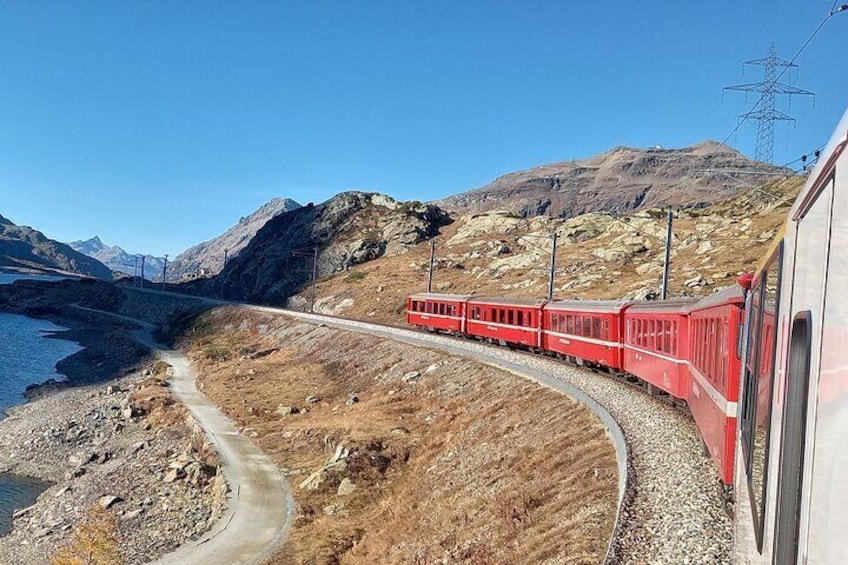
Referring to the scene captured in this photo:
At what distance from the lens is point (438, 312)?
52469 millimetres

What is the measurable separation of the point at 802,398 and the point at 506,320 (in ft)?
122

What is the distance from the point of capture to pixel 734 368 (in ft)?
36.3

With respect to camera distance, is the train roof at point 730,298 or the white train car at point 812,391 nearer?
the white train car at point 812,391

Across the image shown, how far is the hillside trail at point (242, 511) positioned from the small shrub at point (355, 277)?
6516cm

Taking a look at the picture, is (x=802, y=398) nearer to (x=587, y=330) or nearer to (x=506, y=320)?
(x=587, y=330)

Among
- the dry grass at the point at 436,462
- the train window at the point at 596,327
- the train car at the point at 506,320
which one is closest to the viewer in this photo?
the dry grass at the point at 436,462

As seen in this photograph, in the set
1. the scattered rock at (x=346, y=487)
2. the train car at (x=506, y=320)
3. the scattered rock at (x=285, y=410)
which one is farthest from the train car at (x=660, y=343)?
the scattered rock at (x=285, y=410)

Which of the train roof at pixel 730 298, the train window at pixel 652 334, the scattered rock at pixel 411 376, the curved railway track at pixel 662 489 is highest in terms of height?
the train roof at pixel 730 298

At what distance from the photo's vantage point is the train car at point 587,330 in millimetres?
27688

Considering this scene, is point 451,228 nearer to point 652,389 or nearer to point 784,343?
point 652,389

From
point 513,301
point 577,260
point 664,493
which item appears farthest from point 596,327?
point 577,260

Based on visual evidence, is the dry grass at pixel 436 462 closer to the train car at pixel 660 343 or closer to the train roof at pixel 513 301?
the train car at pixel 660 343

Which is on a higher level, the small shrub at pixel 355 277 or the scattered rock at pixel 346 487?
the small shrub at pixel 355 277

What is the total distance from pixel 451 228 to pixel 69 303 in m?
81.6
